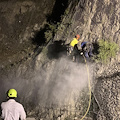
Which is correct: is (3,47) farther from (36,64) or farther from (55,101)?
(55,101)

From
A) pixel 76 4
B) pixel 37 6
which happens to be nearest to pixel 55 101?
pixel 76 4

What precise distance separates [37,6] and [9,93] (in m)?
13.7

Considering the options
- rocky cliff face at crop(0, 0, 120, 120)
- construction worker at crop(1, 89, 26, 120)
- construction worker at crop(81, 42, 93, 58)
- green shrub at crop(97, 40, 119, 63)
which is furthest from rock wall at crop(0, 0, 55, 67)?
construction worker at crop(1, 89, 26, 120)

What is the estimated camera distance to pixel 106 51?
31.9 feet

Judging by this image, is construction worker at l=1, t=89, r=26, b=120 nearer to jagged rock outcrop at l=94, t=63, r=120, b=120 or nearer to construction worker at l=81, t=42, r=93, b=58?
jagged rock outcrop at l=94, t=63, r=120, b=120

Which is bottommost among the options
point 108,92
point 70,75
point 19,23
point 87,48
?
point 108,92

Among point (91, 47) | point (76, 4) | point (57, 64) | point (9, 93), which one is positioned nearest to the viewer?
point (9, 93)

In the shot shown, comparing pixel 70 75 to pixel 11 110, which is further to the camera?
pixel 70 75

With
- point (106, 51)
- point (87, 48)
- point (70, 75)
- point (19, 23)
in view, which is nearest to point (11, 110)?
point (70, 75)

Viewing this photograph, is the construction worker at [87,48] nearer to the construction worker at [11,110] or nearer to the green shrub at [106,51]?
the green shrub at [106,51]

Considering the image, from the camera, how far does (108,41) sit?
9.94m

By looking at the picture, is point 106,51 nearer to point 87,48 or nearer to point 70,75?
point 87,48

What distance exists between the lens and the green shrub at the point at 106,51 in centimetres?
964

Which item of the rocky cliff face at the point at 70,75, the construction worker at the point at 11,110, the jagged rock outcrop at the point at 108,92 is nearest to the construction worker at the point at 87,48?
the rocky cliff face at the point at 70,75
